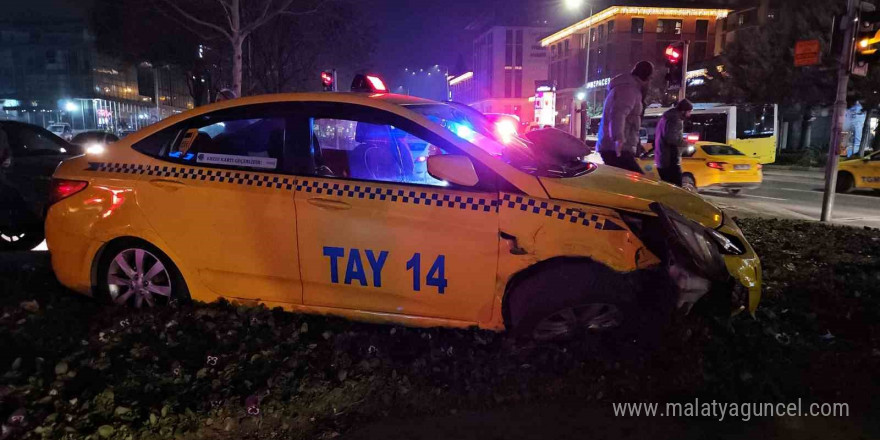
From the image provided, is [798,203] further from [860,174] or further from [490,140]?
[490,140]

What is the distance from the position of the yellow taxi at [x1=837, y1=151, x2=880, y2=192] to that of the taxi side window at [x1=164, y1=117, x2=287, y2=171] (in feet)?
49.6

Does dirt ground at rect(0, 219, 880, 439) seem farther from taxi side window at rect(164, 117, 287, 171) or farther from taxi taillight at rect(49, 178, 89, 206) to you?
taxi side window at rect(164, 117, 287, 171)

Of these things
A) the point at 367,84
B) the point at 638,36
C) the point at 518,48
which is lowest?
the point at 367,84

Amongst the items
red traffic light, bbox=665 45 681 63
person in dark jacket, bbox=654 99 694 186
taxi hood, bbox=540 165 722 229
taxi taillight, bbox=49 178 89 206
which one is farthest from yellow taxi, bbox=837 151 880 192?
taxi taillight, bbox=49 178 89 206

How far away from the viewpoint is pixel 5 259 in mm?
5629

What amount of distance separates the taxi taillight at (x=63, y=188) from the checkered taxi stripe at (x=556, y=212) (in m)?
2.92

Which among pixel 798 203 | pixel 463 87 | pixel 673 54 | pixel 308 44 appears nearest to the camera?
pixel 673 54

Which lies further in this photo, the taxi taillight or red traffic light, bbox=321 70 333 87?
red traffic light, bbox=321 70 333 87

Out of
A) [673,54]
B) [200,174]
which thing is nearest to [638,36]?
[673,54]

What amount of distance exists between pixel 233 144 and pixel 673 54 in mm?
10057

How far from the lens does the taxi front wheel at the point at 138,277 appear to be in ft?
13.1

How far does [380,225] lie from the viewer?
3.46 metres

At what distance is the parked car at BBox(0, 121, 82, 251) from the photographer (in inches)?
247

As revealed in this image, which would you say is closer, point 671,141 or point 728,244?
point 728,244
